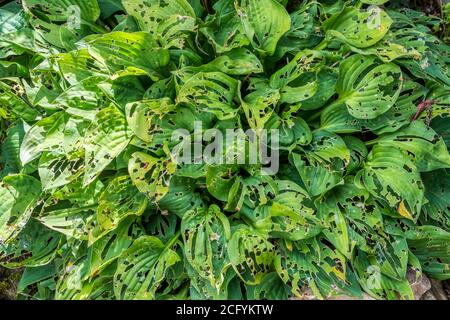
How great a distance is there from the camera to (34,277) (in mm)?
2049

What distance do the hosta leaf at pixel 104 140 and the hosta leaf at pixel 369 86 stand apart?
3.04 ft

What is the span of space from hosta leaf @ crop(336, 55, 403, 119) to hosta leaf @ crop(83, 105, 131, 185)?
928mm

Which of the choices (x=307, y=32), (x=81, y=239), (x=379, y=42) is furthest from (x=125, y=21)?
(x=379, y=42)

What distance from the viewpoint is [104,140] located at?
1.71 meters

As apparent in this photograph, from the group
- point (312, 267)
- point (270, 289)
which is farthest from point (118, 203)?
point (312, 267)

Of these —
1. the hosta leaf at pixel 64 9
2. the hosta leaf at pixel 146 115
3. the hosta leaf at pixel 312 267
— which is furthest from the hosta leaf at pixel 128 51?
the hosta leaf at pixel 312 267

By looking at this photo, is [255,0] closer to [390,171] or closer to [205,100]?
[205,100]

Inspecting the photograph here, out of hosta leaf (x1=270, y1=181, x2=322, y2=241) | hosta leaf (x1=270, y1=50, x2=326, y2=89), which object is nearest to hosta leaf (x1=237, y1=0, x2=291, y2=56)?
hosta leaf (x1=270, y1=50, x2=326, y2=89)

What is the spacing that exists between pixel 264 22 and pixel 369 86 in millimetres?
509

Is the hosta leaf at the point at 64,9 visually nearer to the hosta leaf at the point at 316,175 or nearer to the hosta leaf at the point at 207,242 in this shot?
the hosta leaf at the point at 207,242

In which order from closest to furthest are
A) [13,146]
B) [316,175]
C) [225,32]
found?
[316,175]
[225,32]
[13,146]

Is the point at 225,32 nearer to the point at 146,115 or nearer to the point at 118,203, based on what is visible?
the point at 146,115

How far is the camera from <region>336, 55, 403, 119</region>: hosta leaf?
5.82 feet

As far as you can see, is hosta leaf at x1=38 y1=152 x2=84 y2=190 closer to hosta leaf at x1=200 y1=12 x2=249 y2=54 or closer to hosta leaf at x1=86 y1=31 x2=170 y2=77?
hosta leaf at x1=86 y1=31 x2=170 y2=77
